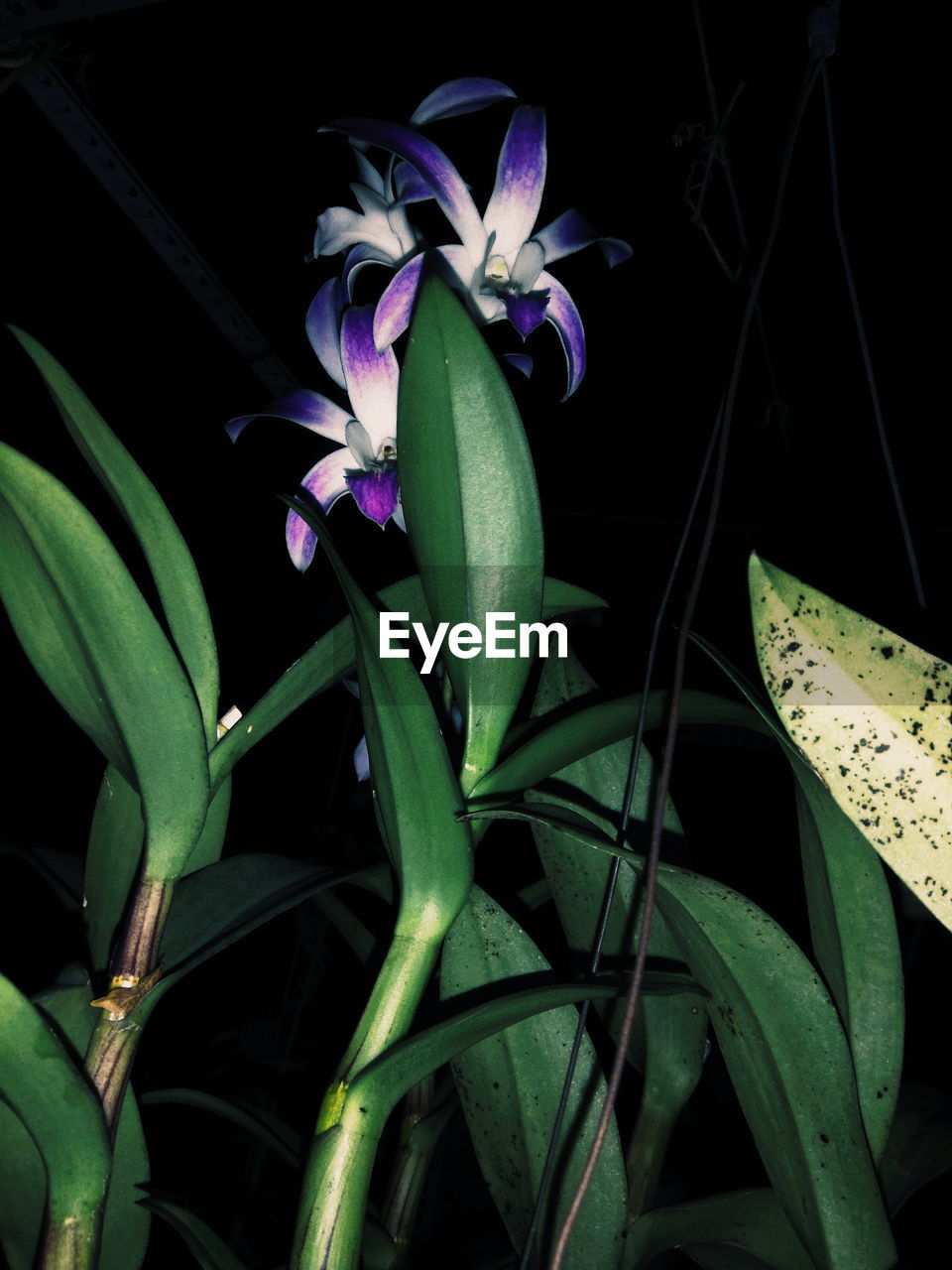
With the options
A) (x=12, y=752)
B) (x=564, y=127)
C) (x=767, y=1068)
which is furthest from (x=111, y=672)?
(x=564, y=127)

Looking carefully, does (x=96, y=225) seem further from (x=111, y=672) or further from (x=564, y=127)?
(x=111, y=672)

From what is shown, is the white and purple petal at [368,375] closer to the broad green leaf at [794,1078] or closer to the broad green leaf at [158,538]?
the broad green leaf at [158,538]

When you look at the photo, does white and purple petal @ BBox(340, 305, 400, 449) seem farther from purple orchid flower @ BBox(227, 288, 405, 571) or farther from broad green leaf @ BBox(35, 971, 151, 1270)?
broad green leaf @ BBox(35, 971, 151, 1270)

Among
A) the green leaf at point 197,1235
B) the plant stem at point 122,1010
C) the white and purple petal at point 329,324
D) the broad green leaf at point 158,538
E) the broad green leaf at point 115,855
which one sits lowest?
the green leaf at point 197,1235

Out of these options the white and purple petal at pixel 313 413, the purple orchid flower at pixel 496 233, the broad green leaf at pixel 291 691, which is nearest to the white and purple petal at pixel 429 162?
the purple orchid flower at pixel 496 233

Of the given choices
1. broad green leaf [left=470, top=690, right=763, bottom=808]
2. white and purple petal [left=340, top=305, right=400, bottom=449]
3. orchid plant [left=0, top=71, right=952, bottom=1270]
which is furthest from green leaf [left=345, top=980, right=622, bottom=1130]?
white and purple petal [left=340, top=305, right=400, bottom=449]

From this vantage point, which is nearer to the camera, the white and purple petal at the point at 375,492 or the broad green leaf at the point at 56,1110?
the broad green leaf at the point at 56,1110
